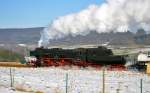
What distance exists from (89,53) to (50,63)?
5377 millimetres

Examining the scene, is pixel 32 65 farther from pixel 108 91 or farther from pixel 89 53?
pixel 108 91

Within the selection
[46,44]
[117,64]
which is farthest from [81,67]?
[46,44]

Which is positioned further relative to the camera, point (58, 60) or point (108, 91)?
point (58, 60)

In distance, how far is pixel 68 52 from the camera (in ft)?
186

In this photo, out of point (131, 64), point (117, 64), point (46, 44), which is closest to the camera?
point (117, 64)

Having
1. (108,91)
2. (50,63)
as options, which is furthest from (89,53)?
(108,91)

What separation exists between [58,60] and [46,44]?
957 inches

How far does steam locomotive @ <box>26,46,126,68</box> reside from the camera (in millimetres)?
54656

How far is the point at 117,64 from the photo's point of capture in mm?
54875

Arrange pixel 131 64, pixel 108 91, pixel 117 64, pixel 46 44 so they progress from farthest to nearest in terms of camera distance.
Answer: pixel 46 44 < pixel 131 64 < pixel 117 64 < pixel 108 91

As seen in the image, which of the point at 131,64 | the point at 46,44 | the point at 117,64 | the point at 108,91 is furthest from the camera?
the point at 46,44

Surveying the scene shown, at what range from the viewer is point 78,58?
5606 centimetres

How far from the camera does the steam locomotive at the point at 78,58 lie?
54656 millimetres

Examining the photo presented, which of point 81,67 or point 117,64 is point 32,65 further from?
point 117,64
